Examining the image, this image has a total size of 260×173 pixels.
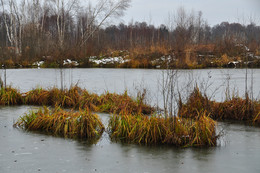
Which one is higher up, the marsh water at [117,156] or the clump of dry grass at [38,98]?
the clump of dry grass at [38,98]

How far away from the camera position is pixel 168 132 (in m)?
5.94

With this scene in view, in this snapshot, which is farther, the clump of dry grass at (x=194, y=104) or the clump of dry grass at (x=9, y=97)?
the clump of dry grass at (x=9, y=97)

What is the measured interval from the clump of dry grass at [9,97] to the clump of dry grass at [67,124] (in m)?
3.16

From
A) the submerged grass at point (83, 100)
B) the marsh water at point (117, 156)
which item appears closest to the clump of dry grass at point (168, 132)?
the marsh water at point (117, 156)

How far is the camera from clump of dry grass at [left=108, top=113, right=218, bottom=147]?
5828 millimetres

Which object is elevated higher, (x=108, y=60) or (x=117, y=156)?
(x=108, y=60)

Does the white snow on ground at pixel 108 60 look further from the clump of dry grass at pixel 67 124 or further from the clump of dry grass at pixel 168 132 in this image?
the clump of dry grass at pixel 168 132

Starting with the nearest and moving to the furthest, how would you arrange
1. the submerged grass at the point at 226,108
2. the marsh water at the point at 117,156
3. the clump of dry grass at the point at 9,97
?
the marsh water at the point at 117,156 < the submerged grass at the point at 226,108 < the clump of dry grass at the point at 9,97

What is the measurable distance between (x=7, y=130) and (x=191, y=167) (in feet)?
14.4

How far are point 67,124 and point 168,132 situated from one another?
2254 millimetres

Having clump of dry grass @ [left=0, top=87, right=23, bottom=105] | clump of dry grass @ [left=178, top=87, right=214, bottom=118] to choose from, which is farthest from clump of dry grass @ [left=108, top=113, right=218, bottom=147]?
clump of dry grass @ [left=0, top=87, right=23, bottom=105]

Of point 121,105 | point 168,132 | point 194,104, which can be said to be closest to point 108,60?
point 121,105

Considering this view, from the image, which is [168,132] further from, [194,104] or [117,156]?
[194,104]

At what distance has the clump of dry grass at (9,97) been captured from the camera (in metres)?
10.2
